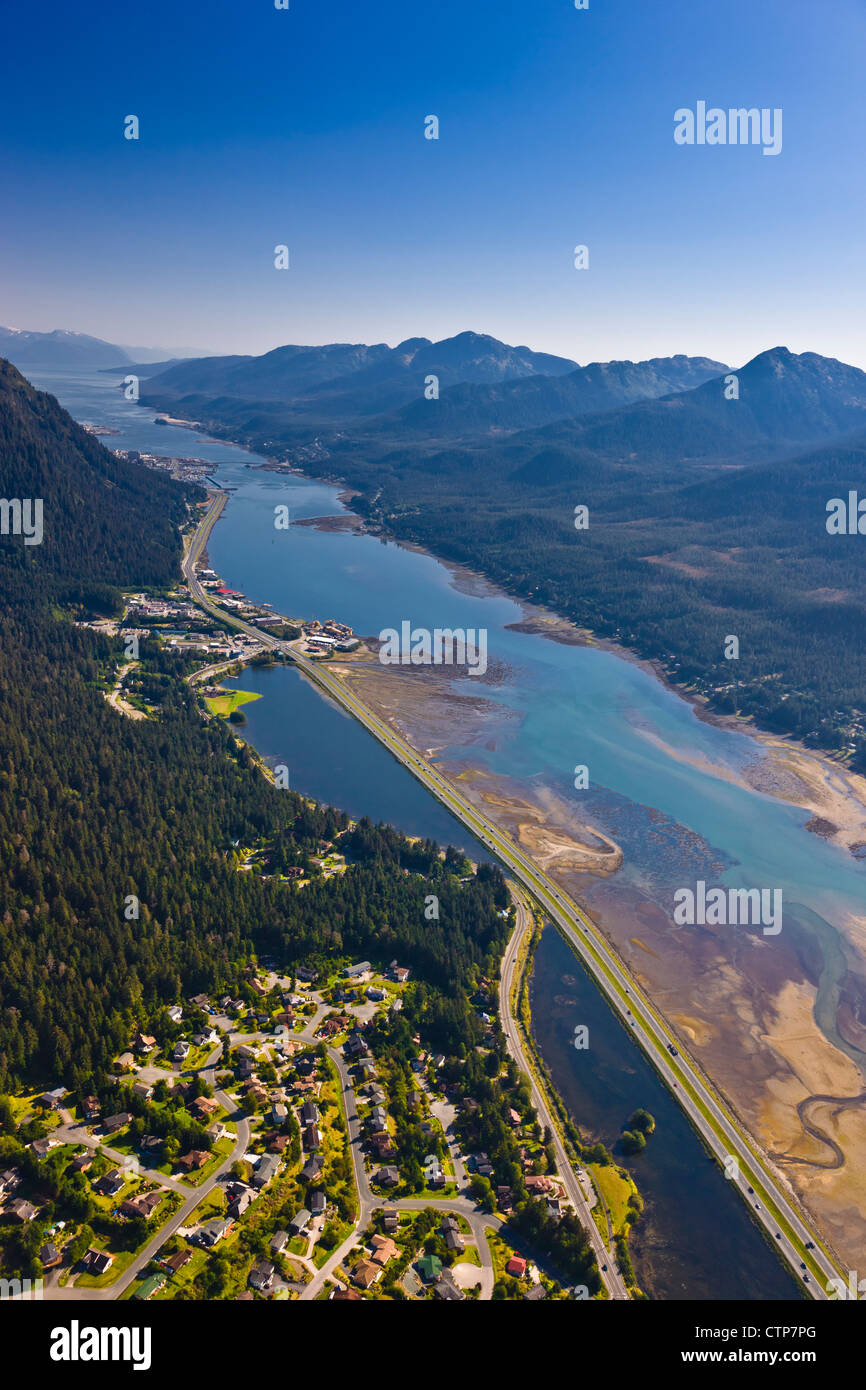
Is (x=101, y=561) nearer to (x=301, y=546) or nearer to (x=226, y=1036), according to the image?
(x=301, y=546)

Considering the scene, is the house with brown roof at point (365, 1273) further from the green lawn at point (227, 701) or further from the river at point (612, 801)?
the green lawn at point (227, 701)

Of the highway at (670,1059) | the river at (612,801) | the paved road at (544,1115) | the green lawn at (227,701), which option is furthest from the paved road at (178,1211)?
the green lawn at (227,701)

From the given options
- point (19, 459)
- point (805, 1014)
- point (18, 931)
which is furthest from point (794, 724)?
point (19, 459)

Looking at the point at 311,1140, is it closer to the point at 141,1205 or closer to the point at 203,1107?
the point at 203,1107

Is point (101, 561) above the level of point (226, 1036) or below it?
above

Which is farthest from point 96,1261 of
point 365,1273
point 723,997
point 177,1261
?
point 723,997

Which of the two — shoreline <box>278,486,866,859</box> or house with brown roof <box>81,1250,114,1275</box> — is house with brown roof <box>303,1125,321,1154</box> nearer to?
house with brown roof <box>81,1250,114,1275</box>
